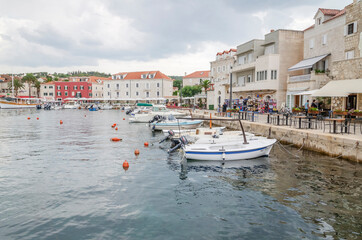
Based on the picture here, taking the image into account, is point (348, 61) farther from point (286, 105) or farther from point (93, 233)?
point (93, 233)

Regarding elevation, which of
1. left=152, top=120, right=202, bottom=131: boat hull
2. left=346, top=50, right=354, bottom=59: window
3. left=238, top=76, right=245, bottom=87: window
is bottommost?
left=152, top=120, right=202, bottom=131: boat hull

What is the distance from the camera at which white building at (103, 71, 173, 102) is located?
98.6 metres

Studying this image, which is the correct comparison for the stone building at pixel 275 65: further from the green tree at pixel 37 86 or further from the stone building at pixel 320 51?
the green tree at pixel 37 86

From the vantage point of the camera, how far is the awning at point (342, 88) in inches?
785

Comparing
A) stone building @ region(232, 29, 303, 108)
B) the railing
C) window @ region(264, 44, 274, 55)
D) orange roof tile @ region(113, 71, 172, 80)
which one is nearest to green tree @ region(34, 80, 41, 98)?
orange roof tile @ region(113, 71, 172, 80)

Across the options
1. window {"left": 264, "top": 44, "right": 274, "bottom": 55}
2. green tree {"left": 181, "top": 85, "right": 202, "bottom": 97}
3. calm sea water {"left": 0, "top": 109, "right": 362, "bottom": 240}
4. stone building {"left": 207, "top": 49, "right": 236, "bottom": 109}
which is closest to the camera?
calm sea water {"left": 0, "top": 109, "right": 362, "bottom": 240}

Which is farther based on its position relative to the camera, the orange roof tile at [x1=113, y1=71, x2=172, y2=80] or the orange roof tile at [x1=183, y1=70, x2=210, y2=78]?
the orange roof tile at [x1=113, y1=71, x2=172, y2=80]

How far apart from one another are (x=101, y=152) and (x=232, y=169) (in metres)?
8.81

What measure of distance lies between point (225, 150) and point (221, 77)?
4949cm

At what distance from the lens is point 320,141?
16.0m

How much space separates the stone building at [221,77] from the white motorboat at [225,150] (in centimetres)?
3200

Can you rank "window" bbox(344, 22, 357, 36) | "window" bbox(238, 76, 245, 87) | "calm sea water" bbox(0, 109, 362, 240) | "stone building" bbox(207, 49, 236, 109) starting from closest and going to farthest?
"calm sea water" bbox(0, 109, 362, 240)
"window" bbox(344, 22, 357, 36)
"window" bbox(238, 76, 245, 87)
"stone building" bbox(207, 49, 236, 109)

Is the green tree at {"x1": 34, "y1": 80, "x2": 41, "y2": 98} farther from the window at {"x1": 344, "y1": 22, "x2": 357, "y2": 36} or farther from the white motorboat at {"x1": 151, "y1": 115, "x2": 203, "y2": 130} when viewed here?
the window at {"x1": 344, "y1": 22, "x2": 357, "y2": 36}

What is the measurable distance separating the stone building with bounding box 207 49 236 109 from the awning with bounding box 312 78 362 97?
25.9 meters
